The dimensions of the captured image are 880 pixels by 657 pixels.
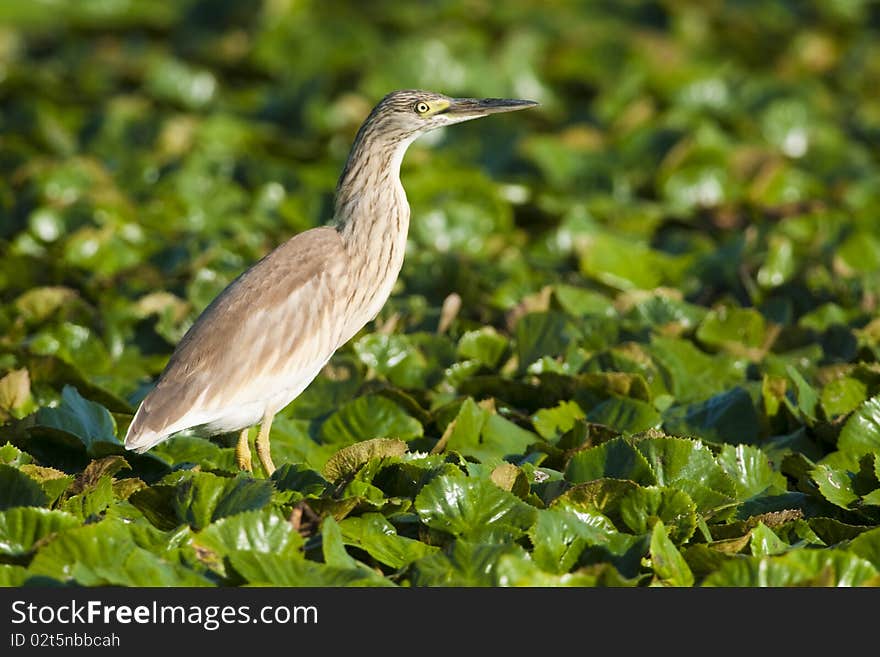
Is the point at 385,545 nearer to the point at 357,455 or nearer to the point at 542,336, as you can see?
the point at 357,455

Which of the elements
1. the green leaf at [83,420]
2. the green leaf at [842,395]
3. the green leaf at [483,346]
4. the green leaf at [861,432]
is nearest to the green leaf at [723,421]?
the green leaf at [842,395]

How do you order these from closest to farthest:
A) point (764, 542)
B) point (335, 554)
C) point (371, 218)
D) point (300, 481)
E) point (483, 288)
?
point (335, 554), point (764, 542), point (300, 481), point (371, 218), point (483, 288)

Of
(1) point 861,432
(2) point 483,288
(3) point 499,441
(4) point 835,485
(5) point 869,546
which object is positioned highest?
(2) point 483,288

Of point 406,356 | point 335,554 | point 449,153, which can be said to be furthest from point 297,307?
point 449,153

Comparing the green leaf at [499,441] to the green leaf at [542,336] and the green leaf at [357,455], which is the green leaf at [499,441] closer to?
the green leaf at [357,455]

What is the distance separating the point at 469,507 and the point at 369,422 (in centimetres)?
108

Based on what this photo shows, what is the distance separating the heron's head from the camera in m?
5.21

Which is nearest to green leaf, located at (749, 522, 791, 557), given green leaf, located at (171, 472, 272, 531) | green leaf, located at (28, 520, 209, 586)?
green leaf, located at (171, 472, 272, 531)

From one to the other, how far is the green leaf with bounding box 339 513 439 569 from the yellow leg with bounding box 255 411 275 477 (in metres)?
0.73

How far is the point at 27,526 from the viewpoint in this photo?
3850mm

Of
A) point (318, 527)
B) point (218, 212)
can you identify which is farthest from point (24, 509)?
point (218, 212)

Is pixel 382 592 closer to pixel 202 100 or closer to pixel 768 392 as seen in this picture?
pixel 768 392

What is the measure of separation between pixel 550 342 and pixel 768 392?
93cm

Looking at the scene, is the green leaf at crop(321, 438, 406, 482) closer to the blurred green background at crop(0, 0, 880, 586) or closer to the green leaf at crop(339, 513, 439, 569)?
the blurred green background at crop(0, 0, 880, 586)
